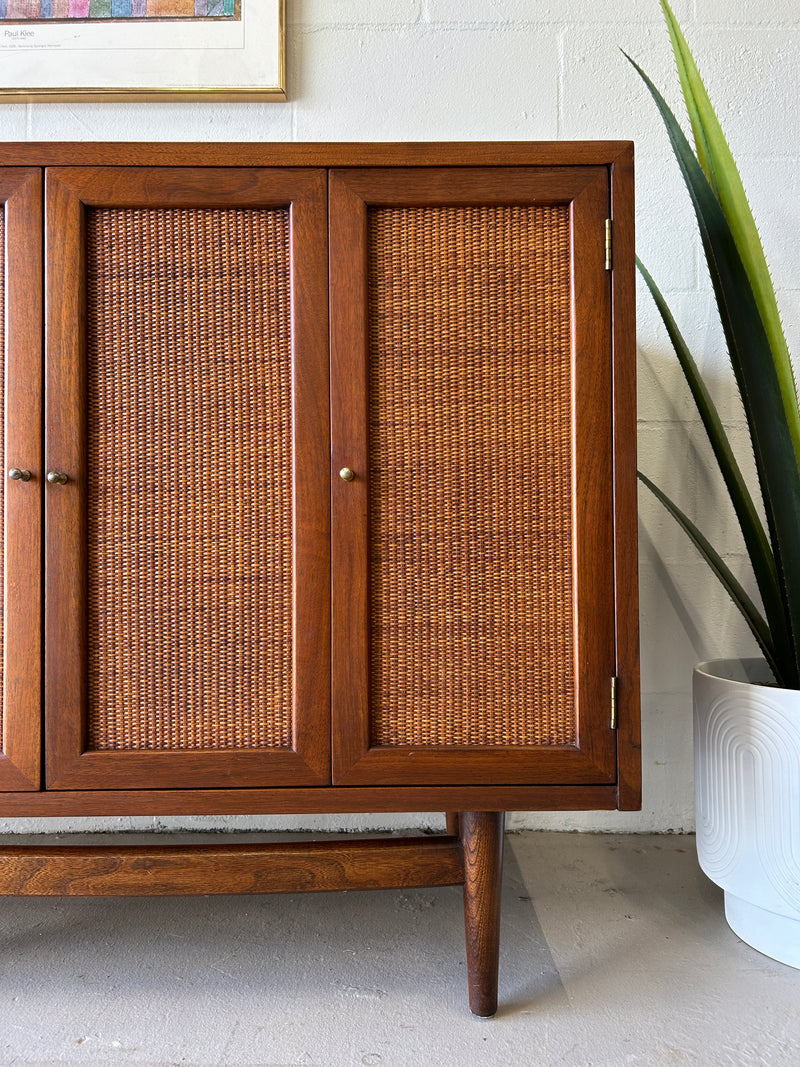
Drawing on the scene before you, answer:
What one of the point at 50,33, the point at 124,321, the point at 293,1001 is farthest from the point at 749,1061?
the point at 50,33

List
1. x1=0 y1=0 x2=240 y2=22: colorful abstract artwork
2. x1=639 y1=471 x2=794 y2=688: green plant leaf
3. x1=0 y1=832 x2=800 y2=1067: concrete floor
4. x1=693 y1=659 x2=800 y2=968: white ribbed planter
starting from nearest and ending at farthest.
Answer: x1=0 y1=832 x2=800 y2=1067: concrete floor < x1=693 y1=659 x2=800 y2=968: white ribbed planter < x1=639 y1=471 x2=794 y2=688: green plant leaf < x1=0 y1=0 x2=240 y2=22: colorful abstract artwork

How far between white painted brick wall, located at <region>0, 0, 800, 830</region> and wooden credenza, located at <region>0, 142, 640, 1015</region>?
1.80 ft

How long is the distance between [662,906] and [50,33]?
1676 millimetres

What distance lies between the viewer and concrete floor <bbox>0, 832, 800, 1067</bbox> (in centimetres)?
76

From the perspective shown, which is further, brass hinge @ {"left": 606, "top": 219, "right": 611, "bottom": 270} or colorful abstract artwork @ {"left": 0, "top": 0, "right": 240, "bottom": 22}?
colorful abstract artwork @ {"left": 0, "top": 0, "right": 240, "bottom": 22}

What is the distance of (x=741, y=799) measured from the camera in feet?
3.04

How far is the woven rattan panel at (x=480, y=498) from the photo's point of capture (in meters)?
0.78

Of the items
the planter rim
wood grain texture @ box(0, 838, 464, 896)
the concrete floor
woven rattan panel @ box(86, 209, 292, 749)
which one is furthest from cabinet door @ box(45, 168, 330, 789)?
the planter rim

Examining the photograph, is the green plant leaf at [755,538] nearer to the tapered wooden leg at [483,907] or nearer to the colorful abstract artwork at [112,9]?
the tapered wooden leg at [483,907]

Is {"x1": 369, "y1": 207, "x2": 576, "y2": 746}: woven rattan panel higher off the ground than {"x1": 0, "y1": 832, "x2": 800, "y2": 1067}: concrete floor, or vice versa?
{"x1": 369, "y1": 207, "x2": 576, "y2": 746}: woven rattan panel

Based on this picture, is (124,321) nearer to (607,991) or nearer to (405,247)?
(405,247)

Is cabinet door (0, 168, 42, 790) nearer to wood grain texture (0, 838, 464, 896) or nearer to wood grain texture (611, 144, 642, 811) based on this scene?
wood grain texture (0, 838, 464, 896)

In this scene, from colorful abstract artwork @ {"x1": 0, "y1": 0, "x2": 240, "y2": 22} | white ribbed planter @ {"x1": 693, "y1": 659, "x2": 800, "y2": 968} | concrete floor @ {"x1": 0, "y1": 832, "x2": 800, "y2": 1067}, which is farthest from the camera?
colorful abstract artwork @ {"x1": 0, "y1": 0, "x2": 240, "y2": 22}

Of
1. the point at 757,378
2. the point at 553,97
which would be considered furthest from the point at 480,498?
the point at 553,97
